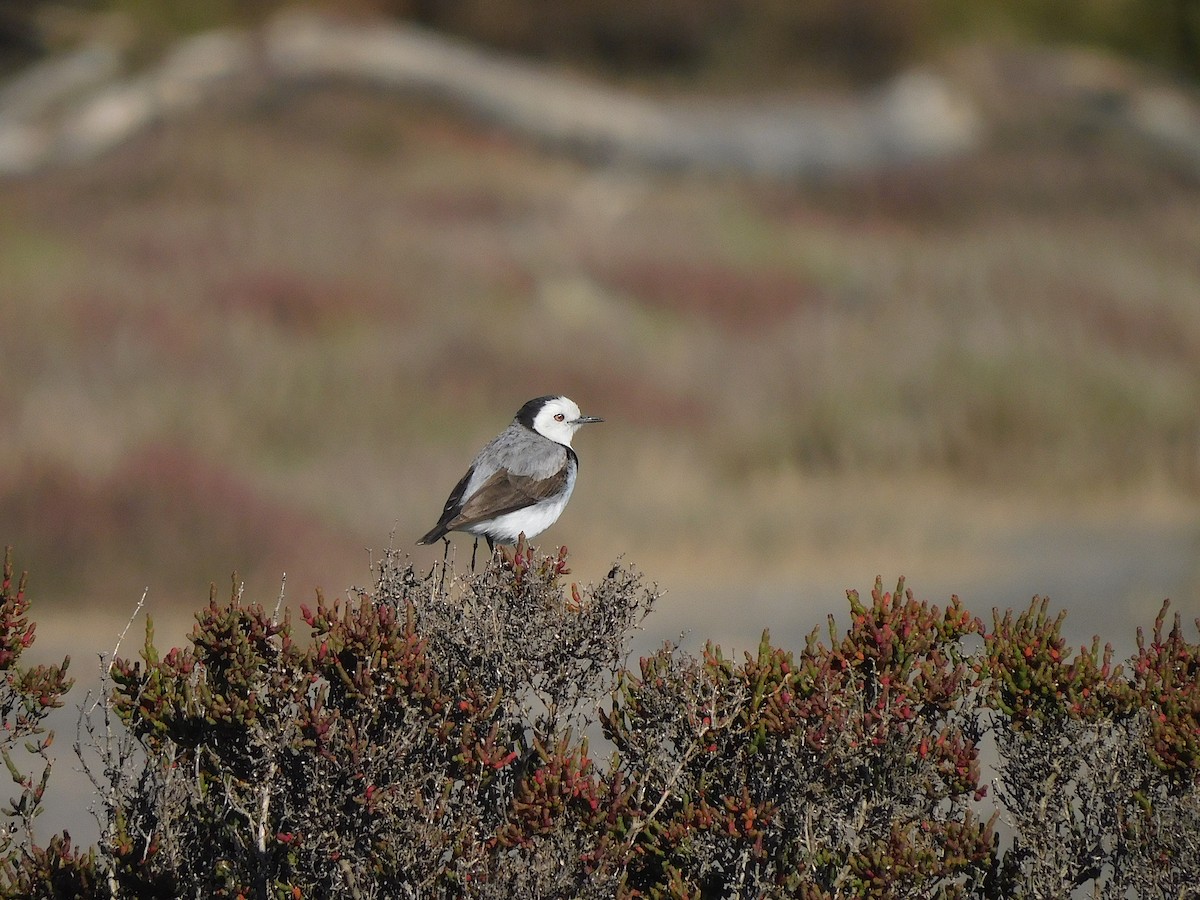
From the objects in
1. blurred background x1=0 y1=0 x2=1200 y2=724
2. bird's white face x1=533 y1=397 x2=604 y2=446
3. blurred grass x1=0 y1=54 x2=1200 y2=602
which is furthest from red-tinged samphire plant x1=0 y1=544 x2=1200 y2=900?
blurred grass x1=0 y1=54 x2=1200 y2=602

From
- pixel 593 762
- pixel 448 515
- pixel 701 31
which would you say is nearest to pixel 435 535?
pixel 448 515

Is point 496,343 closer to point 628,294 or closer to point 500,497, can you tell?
point 628,294

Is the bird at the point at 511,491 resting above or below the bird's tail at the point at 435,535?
above

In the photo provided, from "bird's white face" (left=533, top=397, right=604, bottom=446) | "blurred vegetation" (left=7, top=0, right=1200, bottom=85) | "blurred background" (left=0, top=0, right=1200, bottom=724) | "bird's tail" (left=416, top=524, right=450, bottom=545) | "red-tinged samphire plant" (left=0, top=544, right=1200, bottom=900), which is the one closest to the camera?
"red-tinged samphire plant" (left=0, top=544, right=1200, bottom=900)

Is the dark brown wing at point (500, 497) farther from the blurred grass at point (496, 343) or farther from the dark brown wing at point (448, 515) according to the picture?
the blurred grass at point (496, 343)

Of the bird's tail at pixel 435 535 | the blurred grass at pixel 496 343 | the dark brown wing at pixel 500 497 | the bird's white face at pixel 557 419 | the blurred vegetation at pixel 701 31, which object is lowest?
the bird's tail at pixel 435 535

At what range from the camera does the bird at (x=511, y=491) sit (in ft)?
22.5

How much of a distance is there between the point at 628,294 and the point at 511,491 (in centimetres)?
1883

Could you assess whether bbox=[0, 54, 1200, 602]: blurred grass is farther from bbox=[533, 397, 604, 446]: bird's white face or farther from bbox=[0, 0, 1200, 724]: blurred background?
bbox=[533, 397, 604, 446]: bird's white face

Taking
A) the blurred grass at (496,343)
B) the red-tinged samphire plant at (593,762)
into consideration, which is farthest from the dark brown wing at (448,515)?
the blurred grass at (496,343)

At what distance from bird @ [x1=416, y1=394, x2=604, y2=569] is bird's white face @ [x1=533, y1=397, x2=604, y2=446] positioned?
0.12 metres

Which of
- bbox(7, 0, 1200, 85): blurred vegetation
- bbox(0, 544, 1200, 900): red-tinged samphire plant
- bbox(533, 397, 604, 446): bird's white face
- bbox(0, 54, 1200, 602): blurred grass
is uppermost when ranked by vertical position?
bbox(7, 0, 1200, 85): blurred vegetation

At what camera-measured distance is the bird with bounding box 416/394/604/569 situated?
6867mm

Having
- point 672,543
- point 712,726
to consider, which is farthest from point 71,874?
point 672,543
